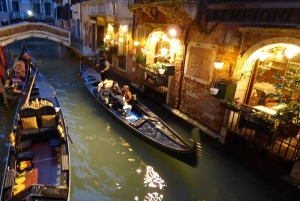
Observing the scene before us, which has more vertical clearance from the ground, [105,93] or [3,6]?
[3,6]

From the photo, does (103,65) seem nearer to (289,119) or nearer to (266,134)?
(266,134)

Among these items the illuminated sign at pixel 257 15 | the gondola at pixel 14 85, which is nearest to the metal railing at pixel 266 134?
the illuminated sign at pixel 257 15

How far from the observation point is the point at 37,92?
7348mm

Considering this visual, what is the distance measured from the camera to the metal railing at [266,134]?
4.41m

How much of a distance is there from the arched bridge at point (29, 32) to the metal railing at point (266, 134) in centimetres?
1279

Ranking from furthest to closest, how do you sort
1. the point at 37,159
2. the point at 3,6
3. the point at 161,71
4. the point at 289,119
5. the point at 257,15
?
the point at 3,6, the point at 161,71, the point at 257,15, the point at 37,159, the point at 289,119

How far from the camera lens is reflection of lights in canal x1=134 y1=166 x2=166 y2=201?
4344 millimetres

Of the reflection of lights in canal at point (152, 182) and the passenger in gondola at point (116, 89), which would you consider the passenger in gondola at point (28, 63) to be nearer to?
the passenger in gondola at point (116, 89)

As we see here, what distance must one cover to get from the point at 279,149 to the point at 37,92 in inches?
276

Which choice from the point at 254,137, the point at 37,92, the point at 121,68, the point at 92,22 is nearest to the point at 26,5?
the point at 92,22

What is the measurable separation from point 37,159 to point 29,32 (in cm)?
1381

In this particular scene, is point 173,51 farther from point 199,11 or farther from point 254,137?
point 254,137

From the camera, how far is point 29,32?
15430 mm

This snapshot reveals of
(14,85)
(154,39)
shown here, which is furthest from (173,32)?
(14,85)
